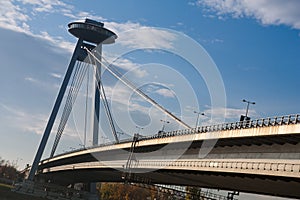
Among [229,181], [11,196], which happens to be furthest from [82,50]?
[229,181]

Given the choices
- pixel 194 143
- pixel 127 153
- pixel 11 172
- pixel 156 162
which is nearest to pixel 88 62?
pixel 127 153

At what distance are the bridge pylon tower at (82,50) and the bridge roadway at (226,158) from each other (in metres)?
19.4

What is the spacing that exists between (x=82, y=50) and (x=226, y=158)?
52695mm

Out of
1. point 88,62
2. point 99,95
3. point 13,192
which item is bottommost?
point 13,192

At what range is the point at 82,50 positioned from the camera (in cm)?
8231

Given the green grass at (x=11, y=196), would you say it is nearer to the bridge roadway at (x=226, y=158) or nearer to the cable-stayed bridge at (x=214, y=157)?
the cable-stayed bridge at (x=214, y=157)

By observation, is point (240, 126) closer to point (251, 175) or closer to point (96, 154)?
→ point (251, 175)

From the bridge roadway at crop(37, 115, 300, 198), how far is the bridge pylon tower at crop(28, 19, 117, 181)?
63.6 feet

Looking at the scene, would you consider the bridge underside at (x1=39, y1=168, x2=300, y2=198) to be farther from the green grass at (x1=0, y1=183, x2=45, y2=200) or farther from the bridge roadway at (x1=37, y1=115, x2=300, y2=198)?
the green grass at (x1=0, y1=183, x2=45, y2=200)

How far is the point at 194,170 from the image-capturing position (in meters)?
37.6

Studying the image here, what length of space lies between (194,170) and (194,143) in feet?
7.15

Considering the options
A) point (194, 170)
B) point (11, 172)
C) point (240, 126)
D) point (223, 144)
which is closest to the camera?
point (240, 126)

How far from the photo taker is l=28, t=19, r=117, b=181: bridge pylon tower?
76.6m

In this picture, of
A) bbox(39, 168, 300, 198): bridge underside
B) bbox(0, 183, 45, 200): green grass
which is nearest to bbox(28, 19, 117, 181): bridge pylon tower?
bbox(0, 183, 45, 200): green grass
